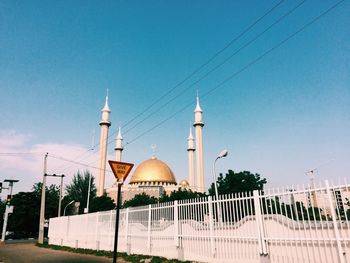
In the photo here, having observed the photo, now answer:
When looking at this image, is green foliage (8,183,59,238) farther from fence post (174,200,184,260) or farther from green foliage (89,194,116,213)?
fence post (174,200,184,260)

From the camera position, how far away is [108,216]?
1568cm

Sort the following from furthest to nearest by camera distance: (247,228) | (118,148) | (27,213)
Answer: (118,148) < (27,213) < (247,228)

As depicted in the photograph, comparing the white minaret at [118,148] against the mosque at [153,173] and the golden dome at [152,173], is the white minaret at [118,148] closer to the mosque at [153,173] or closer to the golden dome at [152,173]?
the mosque at [153,173]

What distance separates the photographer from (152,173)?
2283 inches

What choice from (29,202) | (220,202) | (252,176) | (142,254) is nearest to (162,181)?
(29,202)

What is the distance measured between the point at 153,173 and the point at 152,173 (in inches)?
8.1

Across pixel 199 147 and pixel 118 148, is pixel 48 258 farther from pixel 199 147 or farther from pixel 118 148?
pixel 118 148

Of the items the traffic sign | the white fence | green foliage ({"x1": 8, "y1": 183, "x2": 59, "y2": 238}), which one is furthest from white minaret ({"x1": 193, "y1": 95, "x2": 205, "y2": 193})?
the traffic sign

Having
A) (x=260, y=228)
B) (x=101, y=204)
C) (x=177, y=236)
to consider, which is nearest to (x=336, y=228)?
(x=260, y=228)

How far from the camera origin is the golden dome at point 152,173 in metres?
57.2

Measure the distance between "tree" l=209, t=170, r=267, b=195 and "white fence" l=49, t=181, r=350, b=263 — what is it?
10496mm

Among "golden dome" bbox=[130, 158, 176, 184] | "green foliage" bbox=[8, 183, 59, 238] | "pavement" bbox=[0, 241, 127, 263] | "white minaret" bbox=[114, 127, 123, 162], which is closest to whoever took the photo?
"pavement" bbox=[0, 241, 127, 263]

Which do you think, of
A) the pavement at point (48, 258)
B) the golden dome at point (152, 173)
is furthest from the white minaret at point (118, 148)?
the pavement at point (48, 258)

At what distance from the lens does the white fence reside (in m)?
6.30
